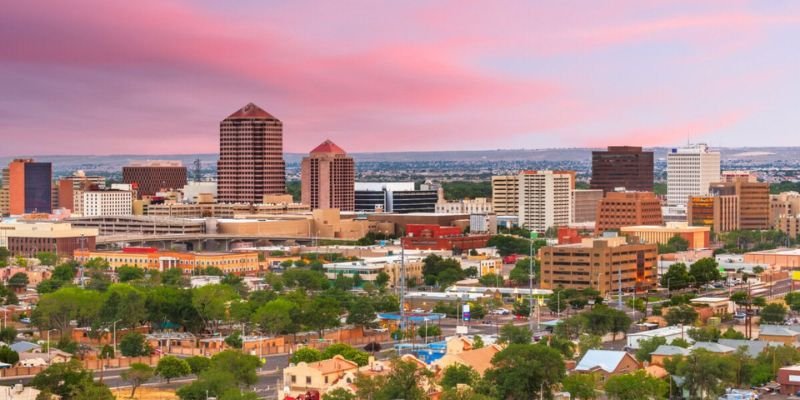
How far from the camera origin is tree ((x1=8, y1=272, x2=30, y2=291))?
93.6 m

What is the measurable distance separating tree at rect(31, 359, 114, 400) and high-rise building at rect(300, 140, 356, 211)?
396 feet

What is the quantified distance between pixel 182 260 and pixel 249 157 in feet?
223

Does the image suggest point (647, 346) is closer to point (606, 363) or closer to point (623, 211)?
point (606, 363)

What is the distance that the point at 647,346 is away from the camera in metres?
59.4

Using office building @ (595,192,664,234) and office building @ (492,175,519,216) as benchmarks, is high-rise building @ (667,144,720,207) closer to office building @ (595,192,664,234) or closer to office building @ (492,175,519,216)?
office building @ (492,175,519,216)

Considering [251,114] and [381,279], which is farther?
[251,114]

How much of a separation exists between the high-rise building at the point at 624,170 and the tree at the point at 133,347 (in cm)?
13641

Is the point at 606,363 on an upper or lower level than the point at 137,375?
upper

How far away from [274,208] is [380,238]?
23.2 meters

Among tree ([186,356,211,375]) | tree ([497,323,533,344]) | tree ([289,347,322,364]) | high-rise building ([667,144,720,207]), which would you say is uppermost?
high-rise building ([667,144,720,207])

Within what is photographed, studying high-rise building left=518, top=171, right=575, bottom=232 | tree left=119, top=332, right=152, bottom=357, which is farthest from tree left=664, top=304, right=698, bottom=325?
high-rise building left=518, top=171, right=575, bottom=232

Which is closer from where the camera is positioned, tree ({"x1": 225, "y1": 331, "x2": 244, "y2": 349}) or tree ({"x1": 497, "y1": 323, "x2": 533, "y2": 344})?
tree ({"x1": 497, "y1": 323, "x2": 533, "y2": 344})

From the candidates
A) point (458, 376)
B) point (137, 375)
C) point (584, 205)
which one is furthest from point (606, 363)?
point (584, 205)

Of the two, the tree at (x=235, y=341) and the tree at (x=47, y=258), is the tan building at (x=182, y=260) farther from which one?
the tree at (x=235, y=341)
